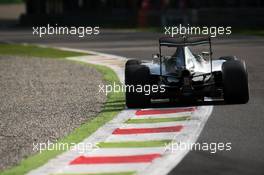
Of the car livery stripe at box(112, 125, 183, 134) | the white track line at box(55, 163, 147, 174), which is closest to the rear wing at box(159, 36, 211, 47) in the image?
the car livery stripe at box(112, 125, 183, 134)

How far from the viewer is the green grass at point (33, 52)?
30.6 meters

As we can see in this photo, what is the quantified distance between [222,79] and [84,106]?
269 centimetres

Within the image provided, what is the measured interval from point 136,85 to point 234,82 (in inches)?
67.4

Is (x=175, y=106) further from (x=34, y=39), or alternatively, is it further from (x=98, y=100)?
(x=34, y=39)

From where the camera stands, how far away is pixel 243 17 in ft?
167

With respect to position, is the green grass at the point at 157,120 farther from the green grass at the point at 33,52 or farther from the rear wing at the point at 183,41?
the green grass at the point at 33,52

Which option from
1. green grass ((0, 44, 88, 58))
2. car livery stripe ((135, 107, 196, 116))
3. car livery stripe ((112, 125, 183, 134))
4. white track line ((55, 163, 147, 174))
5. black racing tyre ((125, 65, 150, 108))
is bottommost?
white track line ((55, 163, 147, 174))

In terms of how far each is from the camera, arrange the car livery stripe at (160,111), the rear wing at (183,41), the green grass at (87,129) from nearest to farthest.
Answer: the green grass at (87,129) < the car livery stripe at (160,111) < the rear wing at (183,41)

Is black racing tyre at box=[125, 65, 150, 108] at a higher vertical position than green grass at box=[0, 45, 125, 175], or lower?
higher

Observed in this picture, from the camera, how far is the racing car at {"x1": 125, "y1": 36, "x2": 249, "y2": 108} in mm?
14664
